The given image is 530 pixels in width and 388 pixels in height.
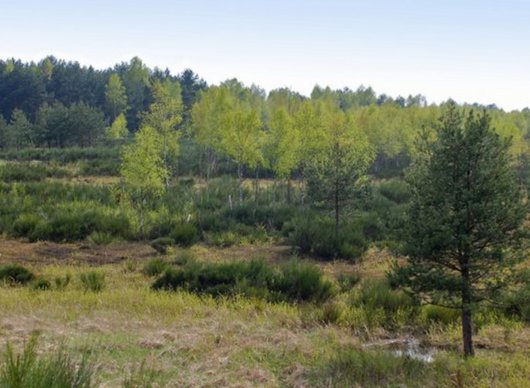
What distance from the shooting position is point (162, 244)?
19.5 m

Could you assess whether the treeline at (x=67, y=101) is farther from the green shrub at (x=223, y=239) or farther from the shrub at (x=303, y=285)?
the shrub at (x=303, y=285)

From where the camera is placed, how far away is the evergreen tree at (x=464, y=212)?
7105 millimetres

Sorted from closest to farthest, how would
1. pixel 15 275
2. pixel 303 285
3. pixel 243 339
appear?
pixel 243 339, pixel 303 285, pixel 15 275

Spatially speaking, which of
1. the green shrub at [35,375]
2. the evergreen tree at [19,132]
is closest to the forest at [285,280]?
the green shrub at [35,375]

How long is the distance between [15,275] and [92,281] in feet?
7.82

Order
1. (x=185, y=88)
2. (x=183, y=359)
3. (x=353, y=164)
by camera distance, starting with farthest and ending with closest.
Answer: (x=185, y=88) < (x=353, y=164) < (x=183, y=359)

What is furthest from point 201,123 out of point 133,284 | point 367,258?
point 133,284

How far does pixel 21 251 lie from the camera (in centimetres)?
1772

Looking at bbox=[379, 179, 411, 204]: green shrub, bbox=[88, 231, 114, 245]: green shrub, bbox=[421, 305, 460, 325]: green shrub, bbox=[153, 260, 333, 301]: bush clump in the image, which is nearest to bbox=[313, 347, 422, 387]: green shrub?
bbox=[421, 305, 460, 325]: green shrub

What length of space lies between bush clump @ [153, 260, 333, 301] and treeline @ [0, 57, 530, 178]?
14.9 ft

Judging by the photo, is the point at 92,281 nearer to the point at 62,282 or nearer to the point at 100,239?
the point at 62,282

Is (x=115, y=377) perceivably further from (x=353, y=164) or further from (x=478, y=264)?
(x=353, y=164)

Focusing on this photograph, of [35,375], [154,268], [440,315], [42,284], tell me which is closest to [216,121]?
[154,268]

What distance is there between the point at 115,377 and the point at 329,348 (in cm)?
325
